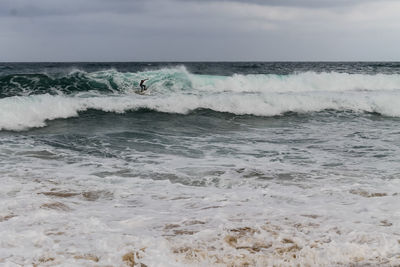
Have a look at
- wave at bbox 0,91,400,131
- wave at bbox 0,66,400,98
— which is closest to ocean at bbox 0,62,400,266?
wave at bbox 0,91,400,131

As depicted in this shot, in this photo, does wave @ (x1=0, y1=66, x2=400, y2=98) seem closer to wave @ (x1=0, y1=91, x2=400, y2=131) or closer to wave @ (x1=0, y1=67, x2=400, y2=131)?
wave @ (x1=0, y1=67, x2=400, y2=131)

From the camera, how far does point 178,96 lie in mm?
15477

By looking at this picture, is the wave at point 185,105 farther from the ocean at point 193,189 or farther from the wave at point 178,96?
the ocean at point 193,189

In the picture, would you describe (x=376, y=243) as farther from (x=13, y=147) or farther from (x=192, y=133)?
(x=192, y=133)

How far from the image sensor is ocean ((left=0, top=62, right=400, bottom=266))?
315cm

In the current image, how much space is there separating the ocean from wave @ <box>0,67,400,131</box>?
15 cm

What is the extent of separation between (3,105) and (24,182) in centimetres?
733

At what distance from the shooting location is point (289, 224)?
372cm

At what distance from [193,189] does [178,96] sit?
1054cm

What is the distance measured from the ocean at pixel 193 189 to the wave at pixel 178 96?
0.50 feet

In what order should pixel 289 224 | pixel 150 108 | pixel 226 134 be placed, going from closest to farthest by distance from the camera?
1. pixel 289 224
2. pixel 226 134
3. pixel 150 108

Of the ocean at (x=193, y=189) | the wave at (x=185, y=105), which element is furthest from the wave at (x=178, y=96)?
the ocean at (x=193, y=189)

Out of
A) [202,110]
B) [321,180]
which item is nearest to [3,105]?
[202,110]

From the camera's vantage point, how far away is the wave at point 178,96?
12555 millimetres
